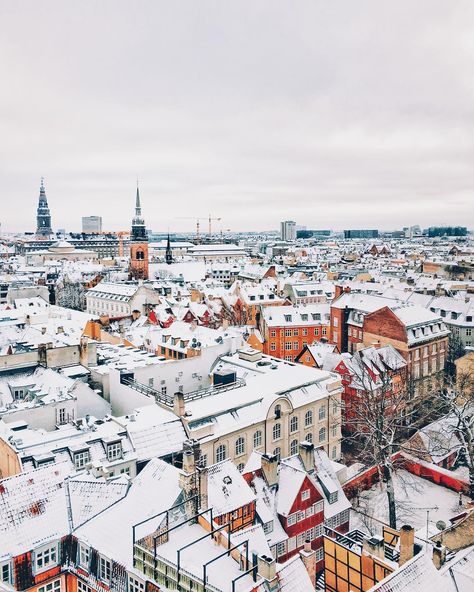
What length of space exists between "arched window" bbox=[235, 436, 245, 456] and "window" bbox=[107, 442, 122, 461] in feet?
29.8

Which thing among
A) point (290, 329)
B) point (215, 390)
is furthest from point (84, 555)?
point (290, 329)

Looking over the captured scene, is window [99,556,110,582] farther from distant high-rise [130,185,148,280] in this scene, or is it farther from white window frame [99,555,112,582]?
distant high-rise [130,185,148,280]

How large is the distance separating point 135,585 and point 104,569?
158cm

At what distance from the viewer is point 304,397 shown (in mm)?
43125

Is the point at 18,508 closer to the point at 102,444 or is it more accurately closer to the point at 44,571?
the point at 44,571

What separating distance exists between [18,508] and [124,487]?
4387 mm

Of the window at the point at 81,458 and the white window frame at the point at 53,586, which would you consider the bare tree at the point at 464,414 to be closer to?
the window at the point at 81,458

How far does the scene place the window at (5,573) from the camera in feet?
67.9

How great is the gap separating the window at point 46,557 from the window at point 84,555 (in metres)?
1.06

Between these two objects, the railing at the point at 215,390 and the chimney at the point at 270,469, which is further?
the railing at the point at 215,390

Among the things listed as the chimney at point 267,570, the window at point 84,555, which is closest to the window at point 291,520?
the chimney at point 267,570

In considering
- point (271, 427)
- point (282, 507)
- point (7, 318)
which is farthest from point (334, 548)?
point (7, 318)

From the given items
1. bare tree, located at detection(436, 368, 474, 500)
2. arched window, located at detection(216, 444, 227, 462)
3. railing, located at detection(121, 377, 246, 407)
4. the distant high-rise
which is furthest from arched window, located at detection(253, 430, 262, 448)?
the distant high-rise

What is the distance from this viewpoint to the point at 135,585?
66.8 feet
